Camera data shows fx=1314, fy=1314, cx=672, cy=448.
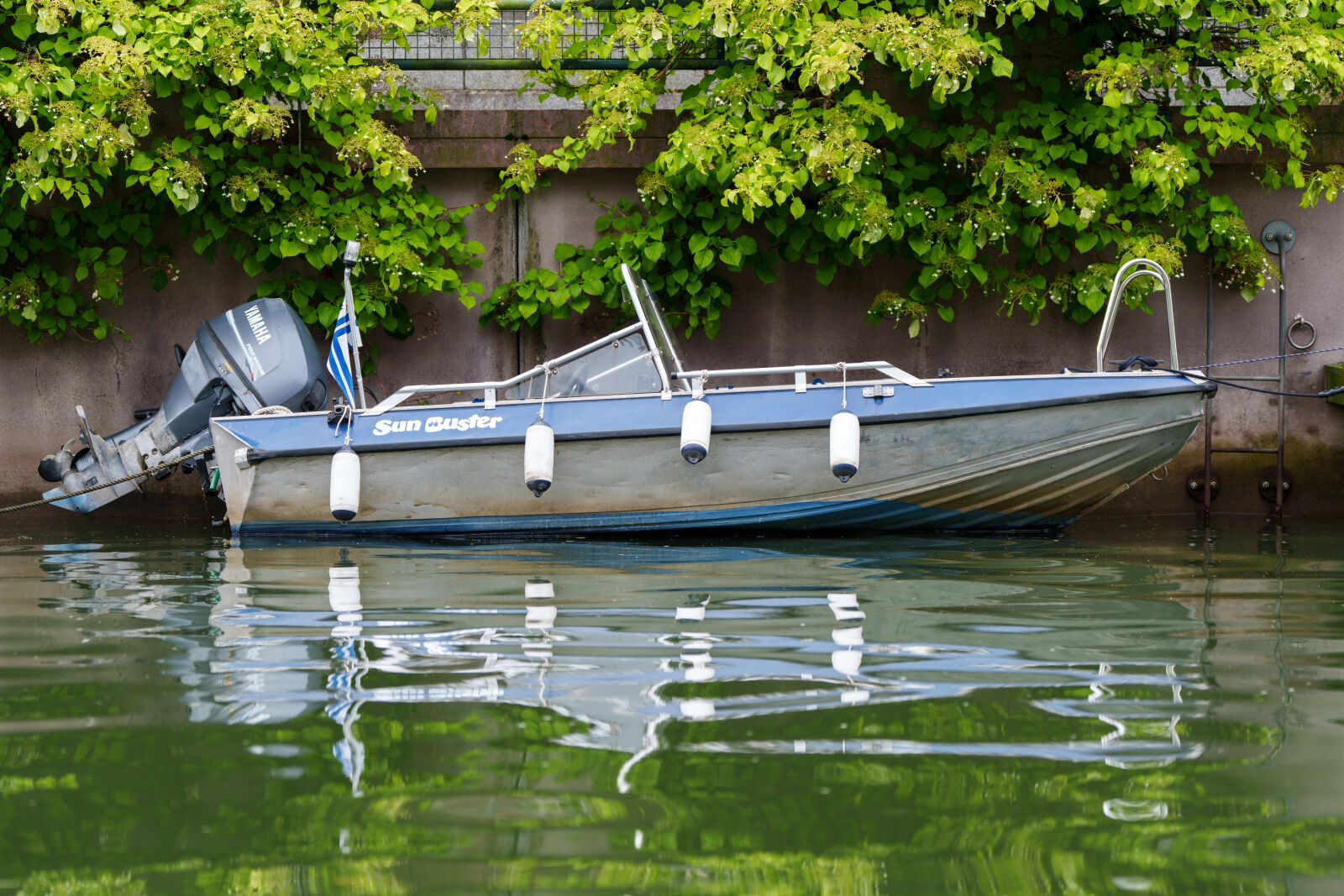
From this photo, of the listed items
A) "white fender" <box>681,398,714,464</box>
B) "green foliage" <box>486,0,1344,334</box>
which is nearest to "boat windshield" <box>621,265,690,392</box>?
"white fender" <box>681,398,714,464</box>

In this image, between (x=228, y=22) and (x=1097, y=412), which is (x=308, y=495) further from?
(x=1097, y=412)

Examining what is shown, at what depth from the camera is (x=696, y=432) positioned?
6.55 m

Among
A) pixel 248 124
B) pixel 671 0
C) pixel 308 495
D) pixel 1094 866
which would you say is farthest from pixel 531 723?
pixel 671 0

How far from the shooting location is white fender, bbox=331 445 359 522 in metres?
6.85

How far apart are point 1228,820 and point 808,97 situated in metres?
6.58

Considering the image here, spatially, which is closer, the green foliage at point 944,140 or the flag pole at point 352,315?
the flag pole at point 352,315

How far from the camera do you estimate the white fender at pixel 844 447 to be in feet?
21.2

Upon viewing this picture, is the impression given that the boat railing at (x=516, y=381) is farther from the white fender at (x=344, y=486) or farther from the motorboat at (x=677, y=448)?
the white fender at (x=344, y=486)

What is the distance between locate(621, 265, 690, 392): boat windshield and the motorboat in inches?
0.8

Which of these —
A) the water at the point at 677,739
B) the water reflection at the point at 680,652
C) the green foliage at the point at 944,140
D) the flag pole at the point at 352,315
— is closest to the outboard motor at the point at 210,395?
the flag pole at the point at 352,315

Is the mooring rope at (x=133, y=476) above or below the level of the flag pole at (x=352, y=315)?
below

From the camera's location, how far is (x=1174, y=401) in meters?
6.76

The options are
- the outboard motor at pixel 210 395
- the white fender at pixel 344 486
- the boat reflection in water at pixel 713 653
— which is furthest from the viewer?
the outboard motor at pixel 210 395

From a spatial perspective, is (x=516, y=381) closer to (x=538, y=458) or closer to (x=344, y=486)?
(x=538, y=458)
